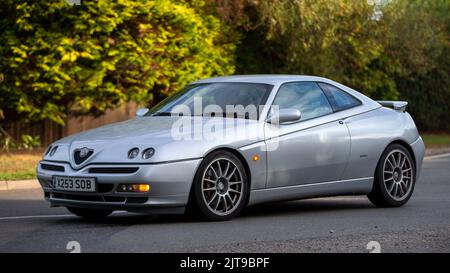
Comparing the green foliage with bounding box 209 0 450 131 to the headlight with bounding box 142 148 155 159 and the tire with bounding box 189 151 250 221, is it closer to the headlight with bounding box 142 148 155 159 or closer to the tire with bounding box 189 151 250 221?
the tire with bounding box 189 151 250 221

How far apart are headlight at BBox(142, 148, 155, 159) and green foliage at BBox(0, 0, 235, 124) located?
1143 centimetres

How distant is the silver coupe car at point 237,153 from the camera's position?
28.7 feet

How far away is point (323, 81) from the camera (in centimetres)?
1061

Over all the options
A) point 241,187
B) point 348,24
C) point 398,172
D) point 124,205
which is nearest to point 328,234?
point 241,187

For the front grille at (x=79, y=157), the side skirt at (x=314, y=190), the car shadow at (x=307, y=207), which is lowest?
the car shadow at (x=307, y=207)

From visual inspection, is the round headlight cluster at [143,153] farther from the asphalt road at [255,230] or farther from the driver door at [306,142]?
the driver door at [306,142]

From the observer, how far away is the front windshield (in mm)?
9688

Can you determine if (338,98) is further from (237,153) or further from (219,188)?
(219,188)

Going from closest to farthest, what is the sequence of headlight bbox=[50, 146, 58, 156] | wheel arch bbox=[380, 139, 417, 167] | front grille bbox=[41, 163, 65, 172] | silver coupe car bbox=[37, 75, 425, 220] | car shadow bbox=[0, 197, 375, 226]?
silver coupe car bbox=[37, 75, 425, 220], front grille bbox=[41, 163, 65, 172], headlight bbox=[50, 146, 58, 156], car shadow bbox=[0, 197, 375, 226], wheel arch bbox=[380, 139, 417, 167]

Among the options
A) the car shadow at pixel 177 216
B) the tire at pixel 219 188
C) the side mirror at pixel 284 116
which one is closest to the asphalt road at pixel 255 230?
the car shadow at pixel 177 216

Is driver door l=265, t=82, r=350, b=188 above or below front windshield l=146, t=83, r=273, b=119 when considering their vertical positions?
below

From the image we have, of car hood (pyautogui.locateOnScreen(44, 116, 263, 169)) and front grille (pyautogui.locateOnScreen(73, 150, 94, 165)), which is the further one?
front grille (pyautogui.locateOnScreen(73, 150, 94, 165))

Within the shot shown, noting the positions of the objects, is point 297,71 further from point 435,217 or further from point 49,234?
point 49,234

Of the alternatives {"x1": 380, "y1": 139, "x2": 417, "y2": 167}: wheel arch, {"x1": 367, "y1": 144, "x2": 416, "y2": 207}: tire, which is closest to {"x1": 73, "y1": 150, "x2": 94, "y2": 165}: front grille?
{"x1": 367, "y1": 144, "x2": 416, "y2": 207}: tire
